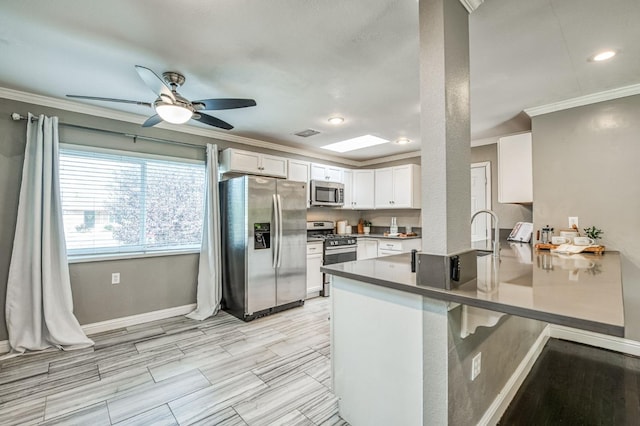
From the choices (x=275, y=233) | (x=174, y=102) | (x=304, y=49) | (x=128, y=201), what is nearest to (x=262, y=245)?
(x=275, y=233)

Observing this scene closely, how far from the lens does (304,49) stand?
6.55 feet

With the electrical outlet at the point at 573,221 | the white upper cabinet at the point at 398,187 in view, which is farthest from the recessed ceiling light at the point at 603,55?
the white upper cabinet at the point at 398,187

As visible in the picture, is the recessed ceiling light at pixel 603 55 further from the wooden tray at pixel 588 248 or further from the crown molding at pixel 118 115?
the crown molding at pixel 118 115

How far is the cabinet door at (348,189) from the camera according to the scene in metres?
5.36

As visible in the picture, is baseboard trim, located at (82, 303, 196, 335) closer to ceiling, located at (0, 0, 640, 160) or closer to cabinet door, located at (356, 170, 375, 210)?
ceiling, located at (0, 0, 640, 160)

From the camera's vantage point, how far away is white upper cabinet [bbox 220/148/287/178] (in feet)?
12.5

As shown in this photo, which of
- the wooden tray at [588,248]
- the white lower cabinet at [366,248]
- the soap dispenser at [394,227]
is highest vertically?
the soap dispenser at [394,227]

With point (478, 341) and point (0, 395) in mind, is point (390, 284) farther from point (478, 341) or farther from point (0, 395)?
point (0, 395)

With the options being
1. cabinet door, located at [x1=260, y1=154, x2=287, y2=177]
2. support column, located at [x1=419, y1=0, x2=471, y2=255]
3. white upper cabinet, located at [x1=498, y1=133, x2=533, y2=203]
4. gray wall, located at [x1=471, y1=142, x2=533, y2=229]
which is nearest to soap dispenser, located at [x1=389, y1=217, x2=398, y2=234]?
gray wall, located at [x1=471, y1=142, x2=533, y2=229]

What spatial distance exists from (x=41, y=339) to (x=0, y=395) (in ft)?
2.58

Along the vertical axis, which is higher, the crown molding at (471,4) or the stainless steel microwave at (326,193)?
the crown molding at (471,4)

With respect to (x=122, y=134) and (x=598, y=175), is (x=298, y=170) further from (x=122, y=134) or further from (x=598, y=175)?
(x=598, y=175)

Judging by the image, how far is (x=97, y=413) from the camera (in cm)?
185

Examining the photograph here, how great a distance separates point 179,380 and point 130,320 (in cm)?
153
